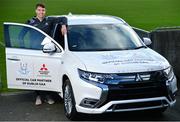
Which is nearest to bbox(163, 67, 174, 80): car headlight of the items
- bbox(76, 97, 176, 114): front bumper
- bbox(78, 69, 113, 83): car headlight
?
bbox(76, 97, 176, 114): front bumper

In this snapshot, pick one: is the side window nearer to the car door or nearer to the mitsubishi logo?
the car door

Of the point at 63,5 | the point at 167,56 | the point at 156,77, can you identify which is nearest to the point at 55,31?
the point at 156,77

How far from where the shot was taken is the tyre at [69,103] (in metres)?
8.69

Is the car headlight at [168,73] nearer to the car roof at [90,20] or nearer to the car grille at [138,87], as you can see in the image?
the car grille at [138,87]

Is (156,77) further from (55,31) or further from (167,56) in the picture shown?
(167,56)

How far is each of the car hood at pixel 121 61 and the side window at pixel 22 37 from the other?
1.50 m

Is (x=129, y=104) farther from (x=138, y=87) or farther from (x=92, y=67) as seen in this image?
(x=92, y=67)

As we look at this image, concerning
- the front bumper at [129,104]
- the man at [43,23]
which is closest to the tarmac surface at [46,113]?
the man at [43,23]

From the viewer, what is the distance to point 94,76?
8.24m

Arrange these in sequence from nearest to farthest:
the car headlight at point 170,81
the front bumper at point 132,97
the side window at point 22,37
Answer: the front bumper at point 132,97 → the car headlight at point 170,81 → the side window at point 22,37

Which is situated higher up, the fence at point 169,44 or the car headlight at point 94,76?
the car headlight at point 94,76

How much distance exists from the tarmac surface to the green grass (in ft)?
43.7

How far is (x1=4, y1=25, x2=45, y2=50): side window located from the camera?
1037 cm

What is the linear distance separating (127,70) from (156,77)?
0.55 m
